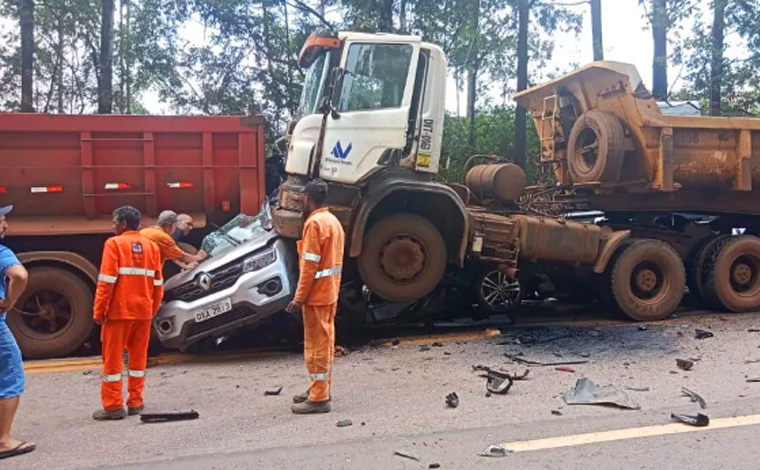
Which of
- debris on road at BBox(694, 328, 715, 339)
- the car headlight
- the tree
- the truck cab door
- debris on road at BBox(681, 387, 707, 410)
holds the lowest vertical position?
debris on road at BBox(681, 387, 707, 410)

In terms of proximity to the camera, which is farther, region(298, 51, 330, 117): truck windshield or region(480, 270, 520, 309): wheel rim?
region(480, 270, 520, 309): wheel rim

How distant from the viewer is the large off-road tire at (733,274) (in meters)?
8.00

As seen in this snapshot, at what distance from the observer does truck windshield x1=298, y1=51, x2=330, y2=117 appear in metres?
6.30

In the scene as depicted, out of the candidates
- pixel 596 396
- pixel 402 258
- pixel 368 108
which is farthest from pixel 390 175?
pixel 596 396

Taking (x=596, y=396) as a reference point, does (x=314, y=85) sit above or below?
above

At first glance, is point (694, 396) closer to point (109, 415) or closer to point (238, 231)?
point (109, 415)

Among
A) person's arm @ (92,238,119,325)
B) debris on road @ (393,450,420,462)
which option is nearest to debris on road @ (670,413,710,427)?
debris on road @ (393,450,420,462)

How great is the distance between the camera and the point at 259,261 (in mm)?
6031

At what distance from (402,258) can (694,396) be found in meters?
2.76

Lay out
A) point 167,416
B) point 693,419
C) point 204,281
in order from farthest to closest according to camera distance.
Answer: point 204,281
point 167,416
point 693,419

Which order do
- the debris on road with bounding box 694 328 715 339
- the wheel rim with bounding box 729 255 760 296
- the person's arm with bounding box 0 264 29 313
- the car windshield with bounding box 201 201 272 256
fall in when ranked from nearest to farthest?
1. the person's arm with bounding box 0 264 29 313
2. the car windshield with bounding box 201 201 272 256
3. the debris on road with bounding box 694 328 715 339
4. the wheel rim with bounding box 729 255 760 296

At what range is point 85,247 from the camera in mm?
6695

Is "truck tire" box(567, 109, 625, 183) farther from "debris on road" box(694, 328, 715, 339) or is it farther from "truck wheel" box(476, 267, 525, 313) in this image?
"debris on road" box(694, 328, 715, 339)

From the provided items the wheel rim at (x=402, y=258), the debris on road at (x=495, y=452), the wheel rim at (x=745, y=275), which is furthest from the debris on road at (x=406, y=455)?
the wheel rim at (x=745, y=275)
